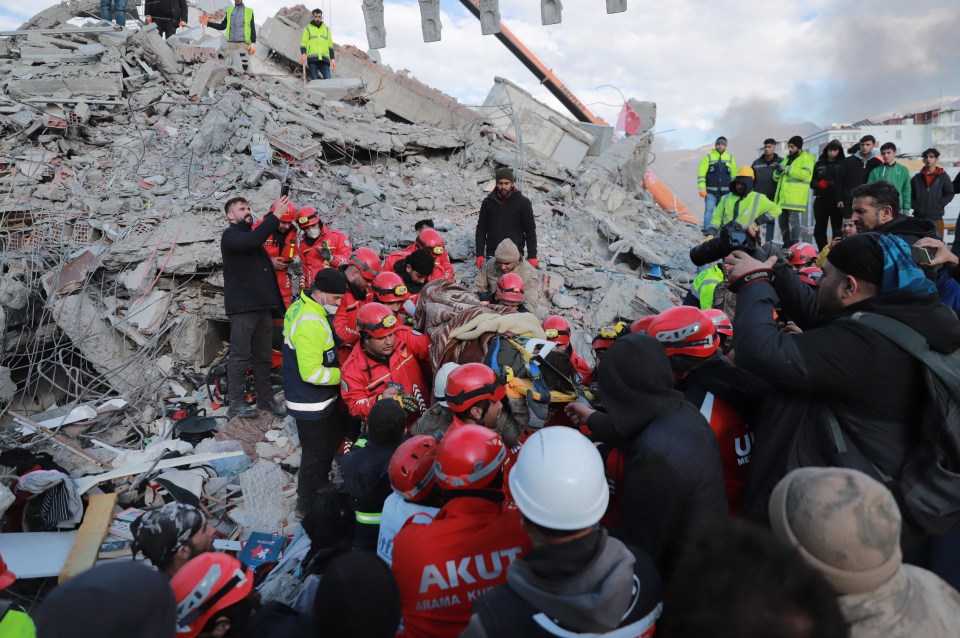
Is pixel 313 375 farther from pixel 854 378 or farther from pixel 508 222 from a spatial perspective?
pixel 508 222

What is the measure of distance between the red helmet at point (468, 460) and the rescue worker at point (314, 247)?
13.9 ft

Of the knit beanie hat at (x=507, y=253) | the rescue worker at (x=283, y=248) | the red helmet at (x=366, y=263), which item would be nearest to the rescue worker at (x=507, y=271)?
the knit beanie hat at (x=507, y=253)

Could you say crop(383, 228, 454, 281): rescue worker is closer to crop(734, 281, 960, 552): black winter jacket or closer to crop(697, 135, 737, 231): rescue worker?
crop(734, 281, 960, 552): black winter jacket

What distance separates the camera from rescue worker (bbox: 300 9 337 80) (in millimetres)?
12133

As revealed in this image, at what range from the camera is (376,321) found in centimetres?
401

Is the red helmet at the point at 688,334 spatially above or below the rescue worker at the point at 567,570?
above

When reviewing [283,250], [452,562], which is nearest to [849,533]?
[452,562]

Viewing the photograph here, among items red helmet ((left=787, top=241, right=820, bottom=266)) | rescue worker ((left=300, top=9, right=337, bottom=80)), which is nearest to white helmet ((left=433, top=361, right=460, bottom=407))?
red helmet ((left=787, top=241, right=820, bottom=266))

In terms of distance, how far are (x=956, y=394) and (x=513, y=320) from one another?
2432 millimetres

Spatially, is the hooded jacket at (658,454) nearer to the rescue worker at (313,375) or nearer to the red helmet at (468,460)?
the red helmet at (468,460)

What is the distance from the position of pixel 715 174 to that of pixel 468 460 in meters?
→ 9.01

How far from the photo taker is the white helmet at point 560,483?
5.31ft

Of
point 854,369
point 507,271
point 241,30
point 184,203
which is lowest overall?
point 507,271

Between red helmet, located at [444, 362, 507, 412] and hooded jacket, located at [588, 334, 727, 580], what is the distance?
785mm
